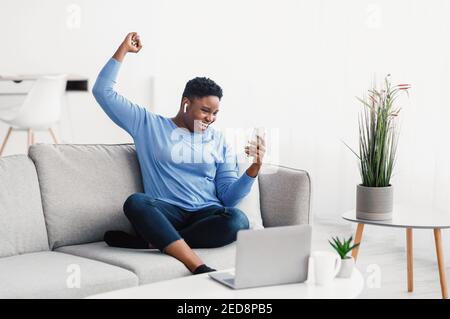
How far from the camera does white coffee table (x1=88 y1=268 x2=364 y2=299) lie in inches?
69.2

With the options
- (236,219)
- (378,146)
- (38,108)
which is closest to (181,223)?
(236,219)

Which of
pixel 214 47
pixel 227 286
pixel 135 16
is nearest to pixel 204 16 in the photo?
pixel 214 47

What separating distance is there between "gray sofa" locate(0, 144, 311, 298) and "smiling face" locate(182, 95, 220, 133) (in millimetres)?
262

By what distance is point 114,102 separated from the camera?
2666 millimetres

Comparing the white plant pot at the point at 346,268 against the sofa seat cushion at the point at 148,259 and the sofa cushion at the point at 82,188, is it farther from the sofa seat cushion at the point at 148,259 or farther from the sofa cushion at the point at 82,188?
the sofa cushion at the point at 82,188

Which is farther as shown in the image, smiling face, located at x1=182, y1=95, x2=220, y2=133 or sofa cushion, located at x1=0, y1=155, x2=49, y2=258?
smiling face, located at x1=182, y1=95, x2=220, y2=133

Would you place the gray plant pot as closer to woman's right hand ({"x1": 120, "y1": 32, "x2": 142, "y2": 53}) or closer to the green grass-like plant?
the green grass-like plant

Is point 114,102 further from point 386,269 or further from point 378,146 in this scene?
point 386,269

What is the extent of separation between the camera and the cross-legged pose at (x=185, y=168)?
250 cm

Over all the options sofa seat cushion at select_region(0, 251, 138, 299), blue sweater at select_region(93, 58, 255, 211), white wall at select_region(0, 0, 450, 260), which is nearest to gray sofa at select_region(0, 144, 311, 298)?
sofa seat cushion at select_region(0, 251, 138, 299)

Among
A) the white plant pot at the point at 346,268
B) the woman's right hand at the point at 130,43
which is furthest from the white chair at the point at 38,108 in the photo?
the white plant pot at the point at 346,268

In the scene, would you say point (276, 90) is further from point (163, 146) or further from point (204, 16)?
point (163, 146)
